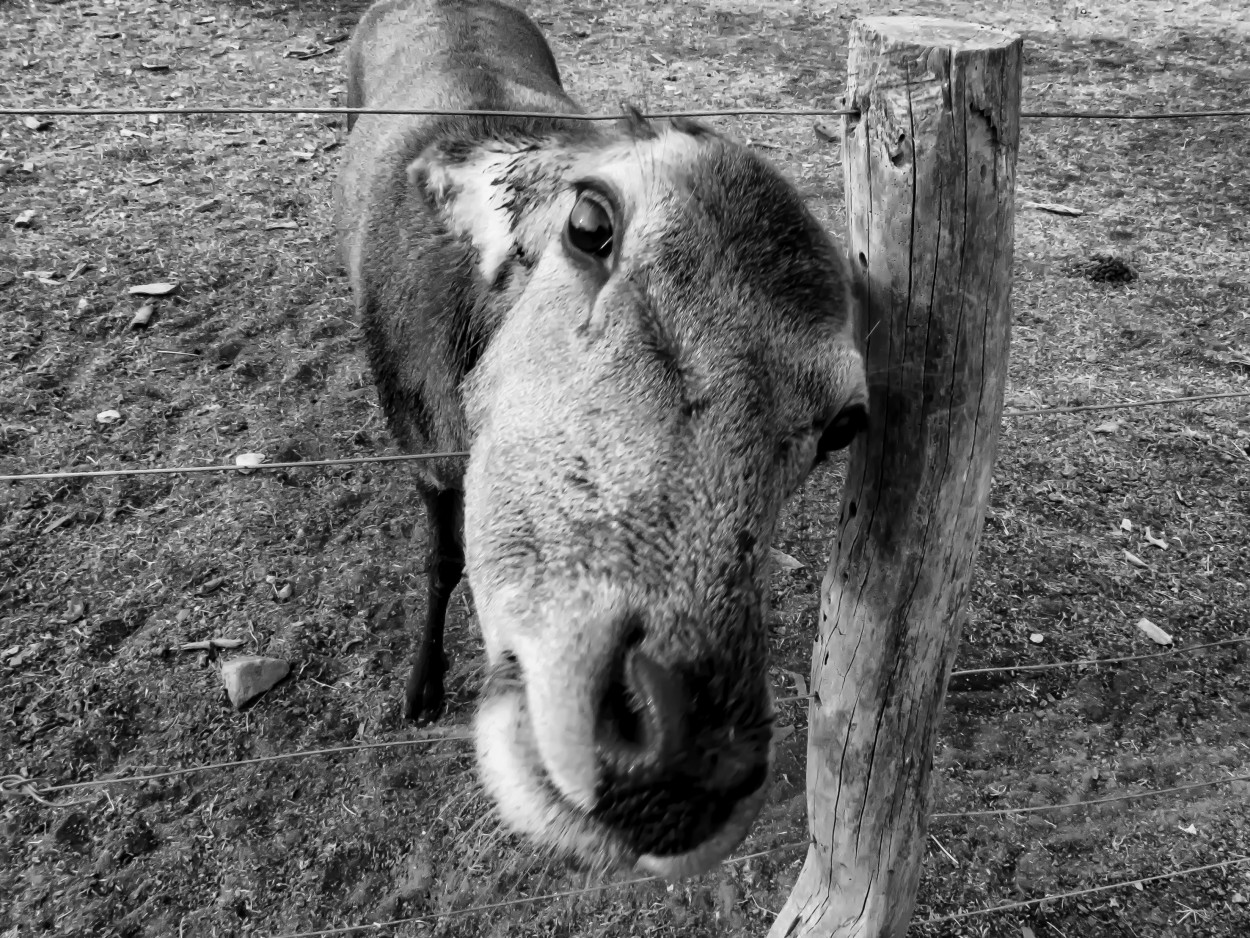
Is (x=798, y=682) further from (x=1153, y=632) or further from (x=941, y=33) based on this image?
(x=941, y=33)

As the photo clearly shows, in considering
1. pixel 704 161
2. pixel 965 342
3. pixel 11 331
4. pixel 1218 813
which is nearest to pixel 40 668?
pixel 11 331

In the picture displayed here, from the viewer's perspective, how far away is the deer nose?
1.28 meters

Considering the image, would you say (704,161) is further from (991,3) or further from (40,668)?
(991,3)

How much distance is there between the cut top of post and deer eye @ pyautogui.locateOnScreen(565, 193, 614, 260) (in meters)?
0.65

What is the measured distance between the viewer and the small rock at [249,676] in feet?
10.8

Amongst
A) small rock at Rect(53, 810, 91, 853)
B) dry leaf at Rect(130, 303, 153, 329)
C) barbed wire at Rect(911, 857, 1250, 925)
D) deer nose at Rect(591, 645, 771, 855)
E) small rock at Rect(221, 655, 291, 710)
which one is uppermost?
deer nose at Rect(591, 645, 771, 855)

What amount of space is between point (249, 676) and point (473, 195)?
2244 millimetres

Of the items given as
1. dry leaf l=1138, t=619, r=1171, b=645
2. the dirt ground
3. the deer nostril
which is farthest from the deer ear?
dry leaf l=1138, t=619, r=1171, b=645

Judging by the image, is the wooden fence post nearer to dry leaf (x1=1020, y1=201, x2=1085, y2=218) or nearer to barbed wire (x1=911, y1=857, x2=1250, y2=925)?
barbed wire (x1=911, y1=857, x2=1250, y2=925)

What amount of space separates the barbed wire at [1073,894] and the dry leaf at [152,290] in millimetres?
5427

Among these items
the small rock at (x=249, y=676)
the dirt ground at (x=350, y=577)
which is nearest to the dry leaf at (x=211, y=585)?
the dirt ground at (x=350, y=577)

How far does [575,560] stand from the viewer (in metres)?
1.49

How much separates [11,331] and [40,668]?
100 inches

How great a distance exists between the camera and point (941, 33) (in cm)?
156
